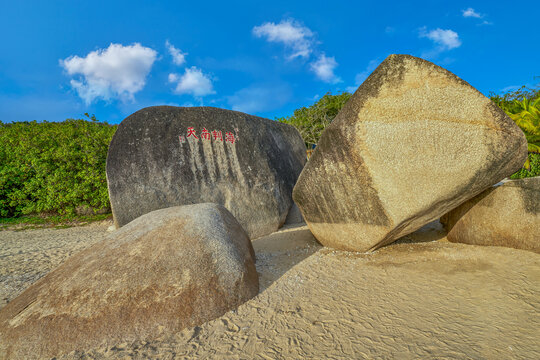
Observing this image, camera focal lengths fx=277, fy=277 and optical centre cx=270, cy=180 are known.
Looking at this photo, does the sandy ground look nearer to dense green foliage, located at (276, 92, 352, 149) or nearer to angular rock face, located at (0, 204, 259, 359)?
angular rock face, located at (0, 204, 259, 359)

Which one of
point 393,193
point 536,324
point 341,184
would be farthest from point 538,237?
point 341,184

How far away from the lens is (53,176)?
8281 mm

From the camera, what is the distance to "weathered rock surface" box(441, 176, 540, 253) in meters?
3.61

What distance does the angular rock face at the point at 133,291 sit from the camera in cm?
239

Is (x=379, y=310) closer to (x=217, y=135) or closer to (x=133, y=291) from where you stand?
(x=133, y=291)

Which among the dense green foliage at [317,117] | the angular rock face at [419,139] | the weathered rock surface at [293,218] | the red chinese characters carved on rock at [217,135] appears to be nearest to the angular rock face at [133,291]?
the angular rock face at [419,139]

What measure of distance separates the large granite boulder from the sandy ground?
6.22ft

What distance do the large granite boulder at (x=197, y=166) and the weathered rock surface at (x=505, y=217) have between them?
12.0 ft

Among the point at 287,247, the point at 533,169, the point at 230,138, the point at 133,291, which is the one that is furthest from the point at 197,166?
the point at 533,169

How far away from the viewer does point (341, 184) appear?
3805mm

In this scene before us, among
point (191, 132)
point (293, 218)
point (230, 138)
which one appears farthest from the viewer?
point (293, 218)

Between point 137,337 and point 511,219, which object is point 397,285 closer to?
point 511,219

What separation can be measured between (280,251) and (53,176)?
768 cm

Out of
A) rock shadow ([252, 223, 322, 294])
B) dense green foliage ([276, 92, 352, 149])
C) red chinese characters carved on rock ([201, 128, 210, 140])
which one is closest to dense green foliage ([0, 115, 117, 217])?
red chinese characters carved on rock ([201, 128, 210, 140])
